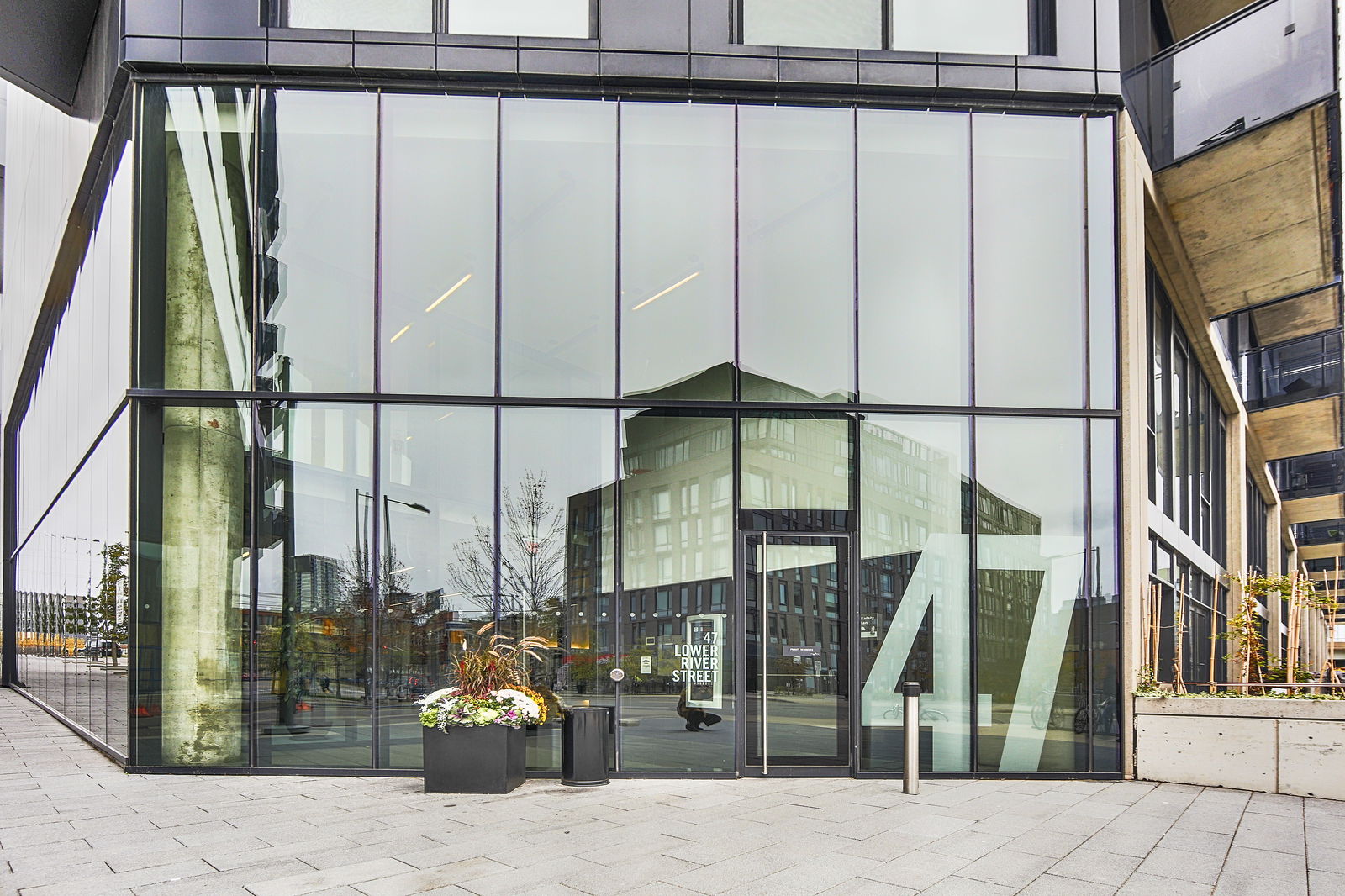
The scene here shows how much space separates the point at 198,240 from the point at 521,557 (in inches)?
216

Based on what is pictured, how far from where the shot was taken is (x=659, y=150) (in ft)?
42.5

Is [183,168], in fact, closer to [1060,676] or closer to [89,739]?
[89,739]

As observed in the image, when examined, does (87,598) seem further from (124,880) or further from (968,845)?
(968,845)

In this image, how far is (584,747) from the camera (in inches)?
452

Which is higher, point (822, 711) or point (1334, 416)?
point (1334, 416)

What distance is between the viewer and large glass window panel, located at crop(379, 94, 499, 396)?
12.5 m

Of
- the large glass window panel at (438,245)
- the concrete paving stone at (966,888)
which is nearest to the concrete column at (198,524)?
the large glass window panel at (438,245)

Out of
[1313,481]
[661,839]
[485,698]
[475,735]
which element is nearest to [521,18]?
[485,698]

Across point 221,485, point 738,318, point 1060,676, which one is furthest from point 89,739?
point 1060,676

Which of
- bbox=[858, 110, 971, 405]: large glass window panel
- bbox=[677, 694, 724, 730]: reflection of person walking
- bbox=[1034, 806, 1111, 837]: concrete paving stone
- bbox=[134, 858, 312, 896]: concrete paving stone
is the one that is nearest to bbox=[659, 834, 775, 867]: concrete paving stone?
bbox=[134, 858, 312, 896]: concrete paving stone

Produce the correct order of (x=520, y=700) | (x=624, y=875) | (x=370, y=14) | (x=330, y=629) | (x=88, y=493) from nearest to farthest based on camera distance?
(x=624, y=875) < (x=520, y=700) < (x=330, y=629) < (x=370, y=14) < (x=88, y=493)

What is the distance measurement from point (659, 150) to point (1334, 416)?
23.5m

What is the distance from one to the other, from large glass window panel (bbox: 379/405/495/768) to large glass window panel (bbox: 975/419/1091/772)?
6.02 meters

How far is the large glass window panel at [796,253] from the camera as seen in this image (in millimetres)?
12797
